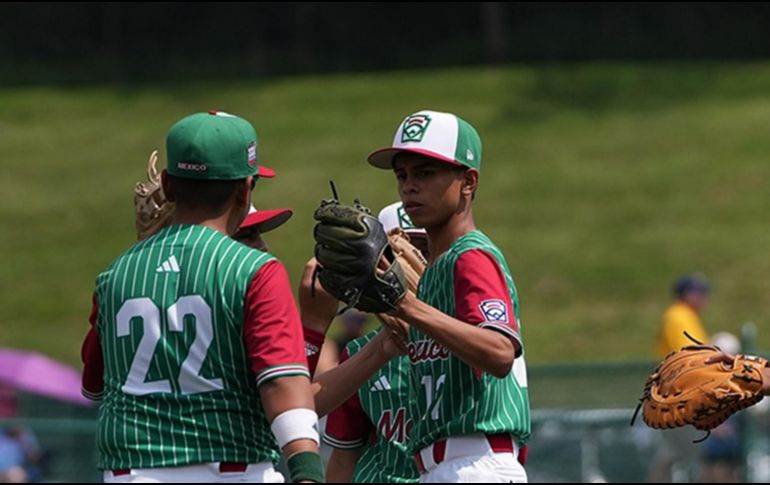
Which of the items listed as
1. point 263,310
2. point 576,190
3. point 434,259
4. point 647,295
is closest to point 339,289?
point 263,310

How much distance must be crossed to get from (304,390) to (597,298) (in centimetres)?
1767

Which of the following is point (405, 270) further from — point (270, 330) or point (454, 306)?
point (270, 330)

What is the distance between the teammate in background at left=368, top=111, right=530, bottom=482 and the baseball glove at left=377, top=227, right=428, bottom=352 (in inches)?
1.5

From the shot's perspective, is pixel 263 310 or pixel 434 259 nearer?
pixel 263 310

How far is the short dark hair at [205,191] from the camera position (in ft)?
13.7

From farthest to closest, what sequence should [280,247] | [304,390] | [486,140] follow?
[486,140] < [280,247] < [304,390]

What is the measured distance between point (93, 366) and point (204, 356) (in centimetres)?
79

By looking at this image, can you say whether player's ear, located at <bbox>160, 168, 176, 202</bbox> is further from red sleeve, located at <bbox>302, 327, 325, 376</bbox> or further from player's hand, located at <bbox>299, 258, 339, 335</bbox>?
red sleeve, located at <bbox>302, 327, 325, 376</bbox>

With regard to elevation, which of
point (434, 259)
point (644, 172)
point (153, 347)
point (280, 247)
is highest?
point (644, 172)

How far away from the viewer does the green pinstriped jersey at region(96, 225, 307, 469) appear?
13.1ft

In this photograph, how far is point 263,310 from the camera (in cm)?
399

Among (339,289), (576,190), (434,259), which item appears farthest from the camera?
(576,190)

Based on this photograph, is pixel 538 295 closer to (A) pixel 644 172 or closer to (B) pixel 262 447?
(A) pixel 644 172

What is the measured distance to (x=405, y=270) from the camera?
4.91m
